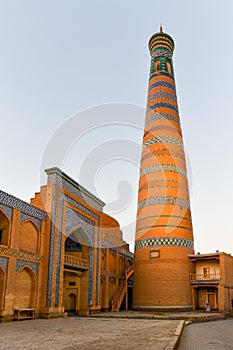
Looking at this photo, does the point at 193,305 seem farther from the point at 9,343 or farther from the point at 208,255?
the point at 9,343

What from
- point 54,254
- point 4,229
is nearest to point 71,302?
point 54,254

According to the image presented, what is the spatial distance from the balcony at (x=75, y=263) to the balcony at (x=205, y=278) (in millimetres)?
4841

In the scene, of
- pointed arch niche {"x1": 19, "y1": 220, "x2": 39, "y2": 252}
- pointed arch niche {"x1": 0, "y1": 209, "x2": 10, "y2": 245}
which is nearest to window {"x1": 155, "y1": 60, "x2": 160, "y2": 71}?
pointed arch niche {"x1": 19, "y1": 220, "x2": 39, "y2": 252}

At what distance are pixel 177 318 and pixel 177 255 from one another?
4307 mm

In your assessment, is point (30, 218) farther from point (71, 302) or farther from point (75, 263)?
point (71, 302)

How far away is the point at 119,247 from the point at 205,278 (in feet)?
17.4

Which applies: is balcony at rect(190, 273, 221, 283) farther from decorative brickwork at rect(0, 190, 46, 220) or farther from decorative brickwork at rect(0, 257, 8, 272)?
decorative brickwork at rect(0, 257, 8, 272)

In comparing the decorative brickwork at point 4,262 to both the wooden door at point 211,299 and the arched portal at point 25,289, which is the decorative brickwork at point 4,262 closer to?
the arched portal at point 25,289

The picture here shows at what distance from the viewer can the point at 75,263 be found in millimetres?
14797

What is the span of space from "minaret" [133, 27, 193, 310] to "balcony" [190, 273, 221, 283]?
373mm

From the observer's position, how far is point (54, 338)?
6.80 meters

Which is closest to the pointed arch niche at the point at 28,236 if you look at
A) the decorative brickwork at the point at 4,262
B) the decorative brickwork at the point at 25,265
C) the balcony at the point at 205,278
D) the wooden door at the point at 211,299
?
the decorative brickwork at the point at 25,265

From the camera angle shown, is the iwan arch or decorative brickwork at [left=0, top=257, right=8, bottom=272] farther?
the iwan arch

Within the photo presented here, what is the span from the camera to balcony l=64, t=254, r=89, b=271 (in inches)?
557
